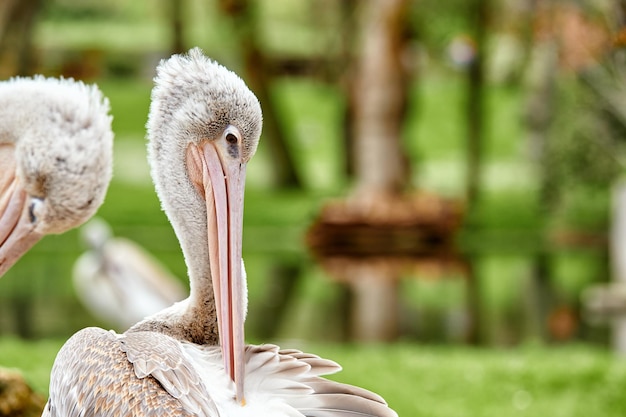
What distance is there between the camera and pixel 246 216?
1992 centimetres

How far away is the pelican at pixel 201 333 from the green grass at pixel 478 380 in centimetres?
258

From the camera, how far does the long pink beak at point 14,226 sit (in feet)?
11.4

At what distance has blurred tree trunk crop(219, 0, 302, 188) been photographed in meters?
21.3

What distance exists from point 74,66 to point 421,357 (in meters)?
25.5

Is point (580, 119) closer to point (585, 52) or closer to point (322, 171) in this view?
point (585, 52)

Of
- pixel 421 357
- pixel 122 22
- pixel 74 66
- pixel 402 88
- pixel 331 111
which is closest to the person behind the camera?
pixel 421 357

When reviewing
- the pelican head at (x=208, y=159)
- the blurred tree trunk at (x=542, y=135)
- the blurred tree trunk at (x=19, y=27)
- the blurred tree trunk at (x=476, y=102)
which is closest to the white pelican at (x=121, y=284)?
the blurred tree trunk at (x=542, y=135)

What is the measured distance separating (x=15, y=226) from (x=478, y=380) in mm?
4031

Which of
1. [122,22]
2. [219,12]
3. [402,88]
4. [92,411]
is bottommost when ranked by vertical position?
[92,411]

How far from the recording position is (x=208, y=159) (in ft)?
10.5

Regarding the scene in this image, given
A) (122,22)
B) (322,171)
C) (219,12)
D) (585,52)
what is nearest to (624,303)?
(585,52)

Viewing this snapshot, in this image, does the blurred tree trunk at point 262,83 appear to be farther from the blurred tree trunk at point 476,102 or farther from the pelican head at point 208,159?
the pelican head at point 208,159

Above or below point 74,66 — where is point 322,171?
below

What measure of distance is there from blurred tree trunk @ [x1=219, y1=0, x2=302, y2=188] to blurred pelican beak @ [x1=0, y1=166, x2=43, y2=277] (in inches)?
694
